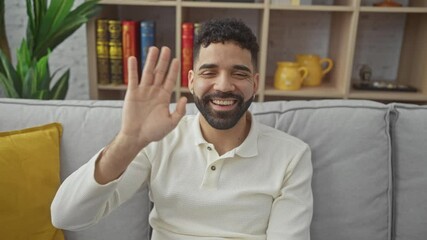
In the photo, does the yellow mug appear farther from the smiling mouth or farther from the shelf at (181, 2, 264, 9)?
the smiling mouth

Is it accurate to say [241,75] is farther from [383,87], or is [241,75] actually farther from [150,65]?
[383,87]

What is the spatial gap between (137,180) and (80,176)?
0.60 ft

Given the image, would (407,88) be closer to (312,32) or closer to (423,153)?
(312,32)

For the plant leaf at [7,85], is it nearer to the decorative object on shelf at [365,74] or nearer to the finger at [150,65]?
the finger at [150,65]

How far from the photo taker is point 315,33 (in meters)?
2.35

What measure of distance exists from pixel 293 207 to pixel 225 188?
184mm

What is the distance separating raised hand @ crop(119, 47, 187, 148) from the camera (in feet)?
2.70

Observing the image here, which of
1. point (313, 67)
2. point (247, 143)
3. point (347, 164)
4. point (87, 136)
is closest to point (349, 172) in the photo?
point (347, 164)

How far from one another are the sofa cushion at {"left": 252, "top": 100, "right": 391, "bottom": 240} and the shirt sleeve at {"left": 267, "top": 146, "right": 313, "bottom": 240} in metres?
0.15

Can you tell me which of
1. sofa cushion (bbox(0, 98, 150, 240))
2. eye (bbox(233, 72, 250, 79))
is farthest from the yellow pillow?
eye (bbox(233, 72, 250, 79))

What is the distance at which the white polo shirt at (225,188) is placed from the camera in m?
1.06

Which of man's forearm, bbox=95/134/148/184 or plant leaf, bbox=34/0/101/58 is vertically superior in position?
plant leaf, bbox=34/0/101/58

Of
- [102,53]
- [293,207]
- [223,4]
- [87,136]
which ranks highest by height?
[223,4]

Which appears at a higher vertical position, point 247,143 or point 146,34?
point 146,34
